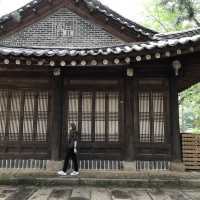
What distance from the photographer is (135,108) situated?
430 inches

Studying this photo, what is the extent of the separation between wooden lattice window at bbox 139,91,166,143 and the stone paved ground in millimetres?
Result: 2329

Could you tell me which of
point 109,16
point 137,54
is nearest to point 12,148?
point 137,54

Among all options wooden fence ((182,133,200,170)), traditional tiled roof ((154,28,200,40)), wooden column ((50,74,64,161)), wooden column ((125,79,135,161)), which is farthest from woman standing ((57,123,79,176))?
traditional tiled roof ((154,28,200,40))

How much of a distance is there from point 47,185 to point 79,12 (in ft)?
23.0

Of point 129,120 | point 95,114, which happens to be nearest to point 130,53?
point 129,120

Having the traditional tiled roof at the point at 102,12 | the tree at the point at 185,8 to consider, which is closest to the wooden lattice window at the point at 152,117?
the traditional tiled roof at the point at 102,12

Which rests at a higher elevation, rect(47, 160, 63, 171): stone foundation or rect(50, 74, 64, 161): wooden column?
rect(50, 74, 64, 161): wooden column

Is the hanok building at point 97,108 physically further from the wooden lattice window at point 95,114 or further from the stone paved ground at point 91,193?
the stone paved ground at point 91,193

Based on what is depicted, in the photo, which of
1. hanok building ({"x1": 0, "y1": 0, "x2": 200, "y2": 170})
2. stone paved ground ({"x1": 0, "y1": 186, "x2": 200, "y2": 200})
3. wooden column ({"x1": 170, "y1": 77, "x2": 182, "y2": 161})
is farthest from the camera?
hanok building ({"x1": 0, "y1": 0, "x2": 200, "y2": 170})

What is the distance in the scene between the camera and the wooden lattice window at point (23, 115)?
1093cm

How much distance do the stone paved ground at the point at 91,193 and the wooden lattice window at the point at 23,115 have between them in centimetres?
235

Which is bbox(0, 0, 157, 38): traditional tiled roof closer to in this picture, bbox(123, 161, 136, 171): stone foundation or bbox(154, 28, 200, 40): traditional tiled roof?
bbox(154, 28, 200, 40): traditional tiled roof

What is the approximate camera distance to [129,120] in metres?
10.8

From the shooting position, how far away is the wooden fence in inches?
423
